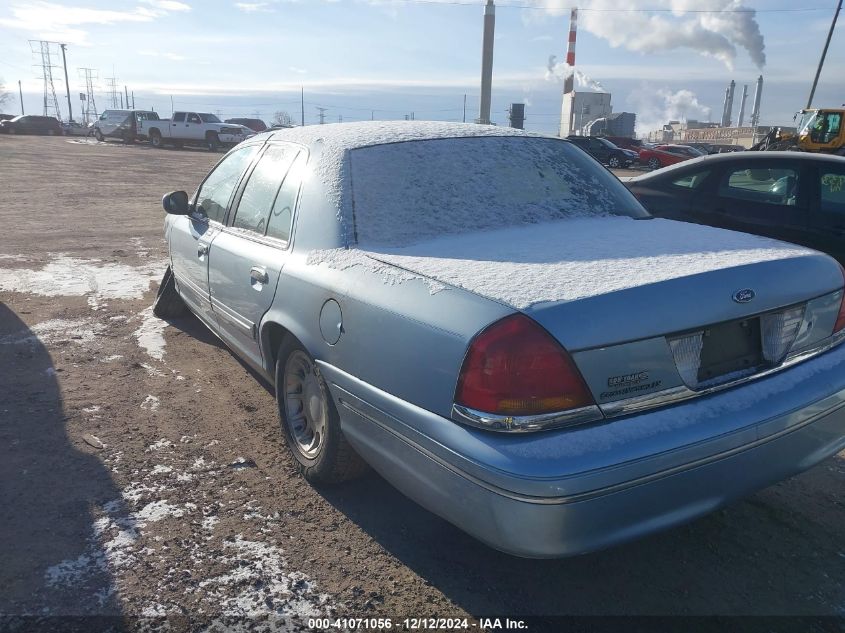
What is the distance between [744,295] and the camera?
7.63 feet

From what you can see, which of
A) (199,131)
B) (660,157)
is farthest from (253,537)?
(199,131)

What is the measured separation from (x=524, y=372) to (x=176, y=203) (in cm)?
321

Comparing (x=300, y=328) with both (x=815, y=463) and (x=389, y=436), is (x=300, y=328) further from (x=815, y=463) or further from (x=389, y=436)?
(x=815, y=463)

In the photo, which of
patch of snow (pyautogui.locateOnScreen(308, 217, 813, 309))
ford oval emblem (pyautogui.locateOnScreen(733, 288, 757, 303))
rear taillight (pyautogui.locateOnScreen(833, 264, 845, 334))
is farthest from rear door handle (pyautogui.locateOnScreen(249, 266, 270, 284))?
rear taillight (pyautogui.locateOnScreen(833, 264, 845, 334))

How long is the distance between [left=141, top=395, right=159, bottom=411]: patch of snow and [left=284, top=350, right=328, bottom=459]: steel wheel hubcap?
114 cm

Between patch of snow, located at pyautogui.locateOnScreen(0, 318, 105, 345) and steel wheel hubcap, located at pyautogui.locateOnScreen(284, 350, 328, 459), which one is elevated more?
steel wheel hubcap, located at pyautogui.locateOnScreen(284, 350, 328, 459)

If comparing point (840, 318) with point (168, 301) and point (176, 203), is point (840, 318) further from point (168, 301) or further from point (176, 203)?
point (168, 301)

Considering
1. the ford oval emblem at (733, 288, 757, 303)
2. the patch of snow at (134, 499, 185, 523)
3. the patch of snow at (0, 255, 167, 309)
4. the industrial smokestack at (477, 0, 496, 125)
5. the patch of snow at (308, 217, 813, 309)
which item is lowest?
the patch of snow at (134, 499, 185, 523)

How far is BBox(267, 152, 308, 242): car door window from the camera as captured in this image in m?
3.24

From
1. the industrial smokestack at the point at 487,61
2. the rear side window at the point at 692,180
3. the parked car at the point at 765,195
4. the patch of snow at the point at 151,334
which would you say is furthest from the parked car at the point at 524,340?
the industrial smokestack at the point at 487,61

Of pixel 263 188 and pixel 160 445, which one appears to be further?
pixel 263 188


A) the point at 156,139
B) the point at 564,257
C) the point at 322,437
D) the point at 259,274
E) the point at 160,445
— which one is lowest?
the point at 160,445

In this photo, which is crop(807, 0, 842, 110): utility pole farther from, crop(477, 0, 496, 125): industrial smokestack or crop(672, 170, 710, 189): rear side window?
crop(672, 170, 710, 189): rear side window

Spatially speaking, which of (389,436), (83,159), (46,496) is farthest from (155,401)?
(83,159)
